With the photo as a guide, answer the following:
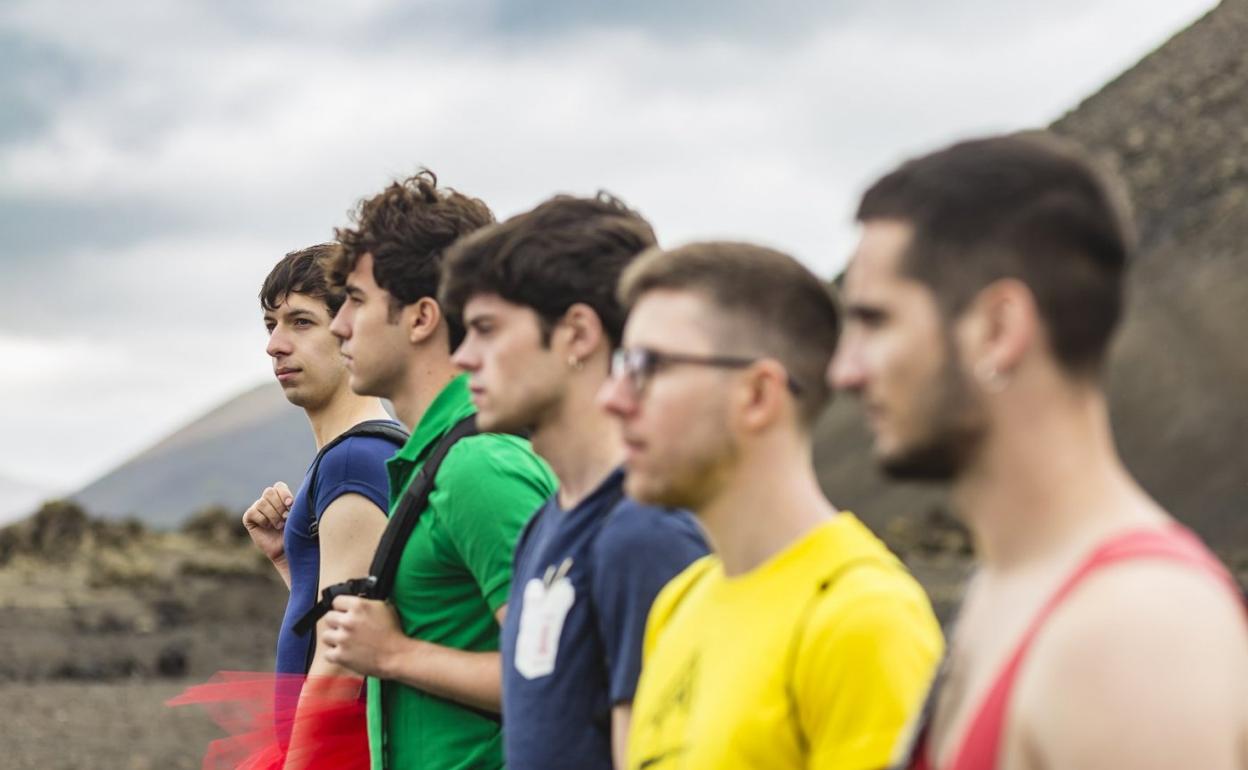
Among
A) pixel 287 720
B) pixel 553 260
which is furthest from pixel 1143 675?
pixel 287 720

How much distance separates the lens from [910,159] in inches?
93.7

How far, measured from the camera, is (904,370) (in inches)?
87.8

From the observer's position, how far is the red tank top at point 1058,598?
200 cm

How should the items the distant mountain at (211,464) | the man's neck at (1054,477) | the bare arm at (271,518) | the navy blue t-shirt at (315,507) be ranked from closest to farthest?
1. the man's neck at (1054,477)
2. the navy blue t-shirt at (315,507)
3. the bare arm at (271,518)
4. the distant mountain at (211,464)

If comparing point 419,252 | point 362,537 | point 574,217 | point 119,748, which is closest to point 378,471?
point 362,537

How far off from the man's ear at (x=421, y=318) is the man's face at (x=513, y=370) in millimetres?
788

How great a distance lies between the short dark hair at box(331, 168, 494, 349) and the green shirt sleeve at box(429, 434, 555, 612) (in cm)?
48

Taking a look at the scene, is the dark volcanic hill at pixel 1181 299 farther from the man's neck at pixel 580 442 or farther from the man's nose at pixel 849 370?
the man's nose at pixel 849 370

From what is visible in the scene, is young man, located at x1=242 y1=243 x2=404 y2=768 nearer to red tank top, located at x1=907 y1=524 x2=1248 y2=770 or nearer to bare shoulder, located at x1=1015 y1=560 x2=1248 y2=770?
red tank top, located at x1=907 y1=524 x2=1248 y2=770

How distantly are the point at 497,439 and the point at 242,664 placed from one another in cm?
2274

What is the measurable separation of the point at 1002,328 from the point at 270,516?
337 centimetres

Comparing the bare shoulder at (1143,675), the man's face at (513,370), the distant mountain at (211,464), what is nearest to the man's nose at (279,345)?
the man's face at (513,370)

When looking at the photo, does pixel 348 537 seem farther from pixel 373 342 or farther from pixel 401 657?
pixel 401 657

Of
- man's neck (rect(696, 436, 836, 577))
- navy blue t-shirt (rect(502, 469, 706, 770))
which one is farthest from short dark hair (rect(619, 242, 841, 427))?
navy blue t-shirt (rect(502, 469, 706, 770))
